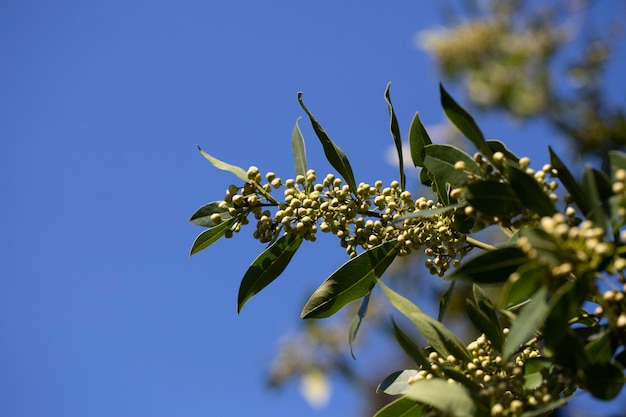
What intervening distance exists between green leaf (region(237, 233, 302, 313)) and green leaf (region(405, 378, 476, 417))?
736 mm

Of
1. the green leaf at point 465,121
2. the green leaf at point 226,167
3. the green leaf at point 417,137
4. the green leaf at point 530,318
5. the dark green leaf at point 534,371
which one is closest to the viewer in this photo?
the green leaf at point 530,318

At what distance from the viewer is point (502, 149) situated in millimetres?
1513

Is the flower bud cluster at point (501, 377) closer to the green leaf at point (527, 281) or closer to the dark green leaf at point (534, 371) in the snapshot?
the dark green leaf at point (534, 371)

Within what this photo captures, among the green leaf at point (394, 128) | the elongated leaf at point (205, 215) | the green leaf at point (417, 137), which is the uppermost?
the elongated leaf at point (205, 215)

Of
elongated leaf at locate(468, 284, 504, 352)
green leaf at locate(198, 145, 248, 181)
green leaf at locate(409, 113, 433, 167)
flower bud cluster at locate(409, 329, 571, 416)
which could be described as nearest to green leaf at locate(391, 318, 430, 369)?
flower bud cluster at locate(409, 329, 571, 416)

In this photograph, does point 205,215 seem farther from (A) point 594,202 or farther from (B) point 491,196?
(A) point 594,202

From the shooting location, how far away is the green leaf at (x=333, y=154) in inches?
71.9

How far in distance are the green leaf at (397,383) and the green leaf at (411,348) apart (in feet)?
0.61

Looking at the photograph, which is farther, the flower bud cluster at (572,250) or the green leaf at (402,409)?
the green leaf at (402,409)

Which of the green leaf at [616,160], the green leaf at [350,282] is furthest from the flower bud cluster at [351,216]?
the green leaf at [616,160]

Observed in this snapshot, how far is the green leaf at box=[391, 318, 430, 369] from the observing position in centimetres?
137

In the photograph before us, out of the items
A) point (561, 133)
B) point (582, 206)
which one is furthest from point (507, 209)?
point (561, 133)

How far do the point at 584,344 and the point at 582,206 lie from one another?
26 centimetres

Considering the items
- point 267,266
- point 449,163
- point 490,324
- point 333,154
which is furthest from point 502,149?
point 267,266
